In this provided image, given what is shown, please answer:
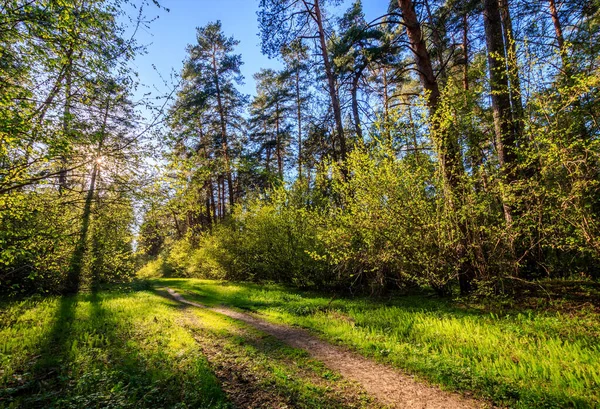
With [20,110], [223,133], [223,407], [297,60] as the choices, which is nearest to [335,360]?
[223,407]

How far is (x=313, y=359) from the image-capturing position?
4688 millimetres

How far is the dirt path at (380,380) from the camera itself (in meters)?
3.27

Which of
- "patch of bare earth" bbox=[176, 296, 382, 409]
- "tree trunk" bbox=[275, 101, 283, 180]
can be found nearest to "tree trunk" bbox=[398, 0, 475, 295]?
"patch of bare earth" bbox=[176, 296, 382, 409]

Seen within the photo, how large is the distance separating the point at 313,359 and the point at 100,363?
344cm

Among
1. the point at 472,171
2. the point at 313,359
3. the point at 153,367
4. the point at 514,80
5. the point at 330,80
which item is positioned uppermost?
the point at 330,80

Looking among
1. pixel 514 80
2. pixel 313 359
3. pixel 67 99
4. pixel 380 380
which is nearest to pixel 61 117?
pixel 67 99

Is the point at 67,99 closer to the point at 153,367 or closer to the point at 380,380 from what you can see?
the point at 153,367

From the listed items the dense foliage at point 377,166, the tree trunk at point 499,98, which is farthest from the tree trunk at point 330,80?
the tree trunk at point 499,98

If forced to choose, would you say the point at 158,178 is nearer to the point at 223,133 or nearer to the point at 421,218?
the point at 421,218

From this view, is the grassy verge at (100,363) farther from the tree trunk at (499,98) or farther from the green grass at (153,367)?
the tree trunk at (499,98)

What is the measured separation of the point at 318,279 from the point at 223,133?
14835mm

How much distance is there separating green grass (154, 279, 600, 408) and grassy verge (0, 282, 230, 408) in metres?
2.78

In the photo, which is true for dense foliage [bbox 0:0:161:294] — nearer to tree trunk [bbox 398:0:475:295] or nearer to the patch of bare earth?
the patch of bare earth

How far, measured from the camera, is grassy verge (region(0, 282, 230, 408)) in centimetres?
340
